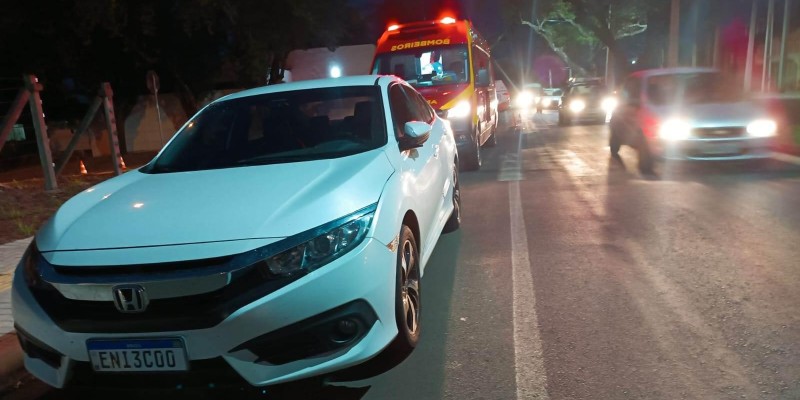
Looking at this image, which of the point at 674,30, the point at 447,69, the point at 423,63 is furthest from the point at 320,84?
the point at 674,30

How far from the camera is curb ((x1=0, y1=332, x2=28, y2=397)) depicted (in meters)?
3.63

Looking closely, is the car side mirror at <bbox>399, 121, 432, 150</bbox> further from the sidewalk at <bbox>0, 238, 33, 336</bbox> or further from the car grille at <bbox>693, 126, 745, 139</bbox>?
the car grille at <bbox>693, 126, 745, 139</bbox>

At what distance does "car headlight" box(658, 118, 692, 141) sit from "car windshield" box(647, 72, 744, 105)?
837 millimetres

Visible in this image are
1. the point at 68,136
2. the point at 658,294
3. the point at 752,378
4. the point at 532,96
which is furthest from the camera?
the point at 532,96

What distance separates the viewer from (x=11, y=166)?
17594mm

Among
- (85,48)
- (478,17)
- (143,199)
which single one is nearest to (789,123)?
(143,199)


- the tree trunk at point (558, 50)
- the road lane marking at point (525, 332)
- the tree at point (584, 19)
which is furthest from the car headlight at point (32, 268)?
the tree trunk at point (558, 50)

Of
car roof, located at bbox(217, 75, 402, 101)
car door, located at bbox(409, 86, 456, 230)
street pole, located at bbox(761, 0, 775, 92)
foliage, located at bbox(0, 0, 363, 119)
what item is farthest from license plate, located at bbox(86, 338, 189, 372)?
street pole, located at bbox(761, 0, 775, 92)

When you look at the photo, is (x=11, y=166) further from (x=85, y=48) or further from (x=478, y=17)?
(x=478, y=17)

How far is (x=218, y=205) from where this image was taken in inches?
124

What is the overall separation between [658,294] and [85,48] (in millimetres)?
18676

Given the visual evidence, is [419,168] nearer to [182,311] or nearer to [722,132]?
[182,311]

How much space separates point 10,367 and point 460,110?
8112 mm

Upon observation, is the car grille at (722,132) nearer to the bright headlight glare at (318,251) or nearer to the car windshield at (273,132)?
the car windshield at (273,132)
